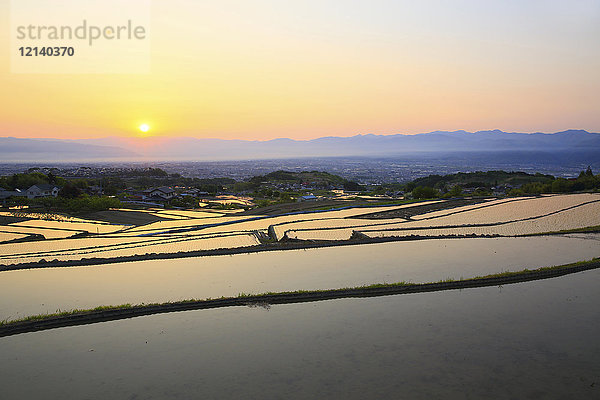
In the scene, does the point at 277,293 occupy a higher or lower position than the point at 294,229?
lower

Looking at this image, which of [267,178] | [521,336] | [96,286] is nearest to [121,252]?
[96,286]

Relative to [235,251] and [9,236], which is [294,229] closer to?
[235,251]

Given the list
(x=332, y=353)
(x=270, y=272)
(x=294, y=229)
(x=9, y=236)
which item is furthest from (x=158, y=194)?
(x=332, y=353)

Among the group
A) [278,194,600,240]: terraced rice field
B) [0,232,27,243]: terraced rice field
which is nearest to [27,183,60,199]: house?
[0,232,27,243]: terraced rice field

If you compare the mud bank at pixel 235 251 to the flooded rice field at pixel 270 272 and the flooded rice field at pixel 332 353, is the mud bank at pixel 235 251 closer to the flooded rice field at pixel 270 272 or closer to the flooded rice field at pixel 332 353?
the flooded rice field at pixel 270 272

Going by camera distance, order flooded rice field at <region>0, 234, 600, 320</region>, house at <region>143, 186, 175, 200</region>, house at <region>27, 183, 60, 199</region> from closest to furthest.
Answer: flooded rice field at <region>0, 234, 600, 320</region>, house at <region>27, 183, 60, 199</region>, house at <region>143, 186, 175, 200</region>

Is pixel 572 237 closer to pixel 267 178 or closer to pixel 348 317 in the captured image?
pixel 348 317

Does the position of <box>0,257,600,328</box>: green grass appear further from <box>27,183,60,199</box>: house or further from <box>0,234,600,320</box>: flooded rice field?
<box>27,183,60,199</box>: house
